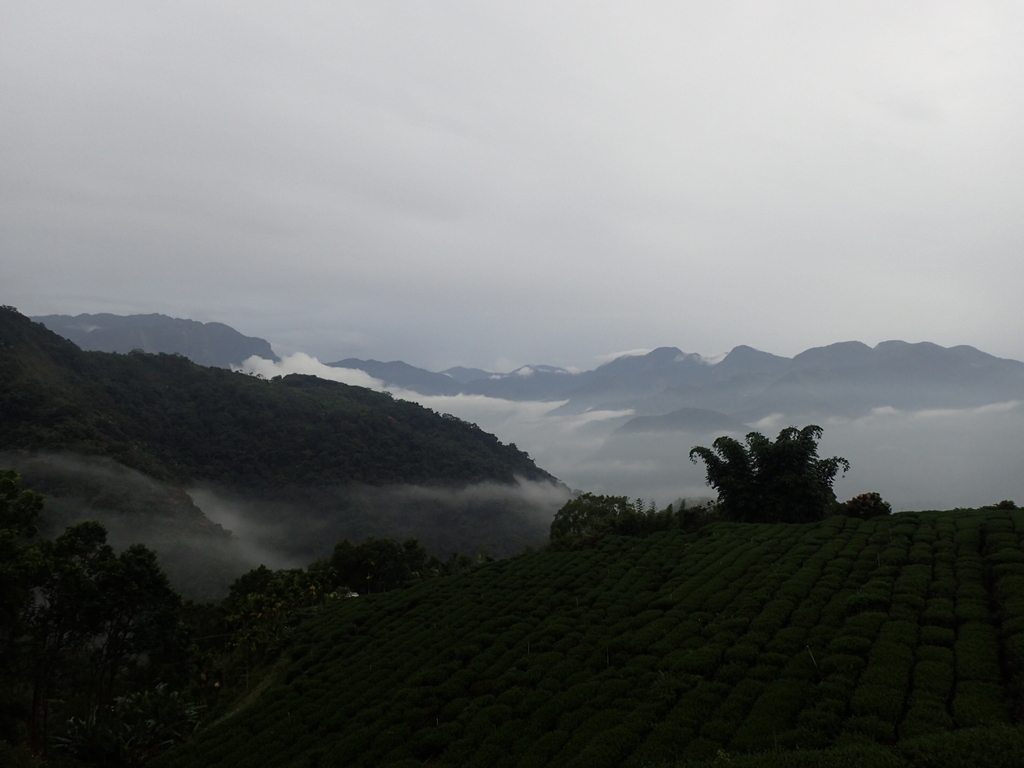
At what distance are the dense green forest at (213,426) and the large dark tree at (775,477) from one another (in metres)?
78.2

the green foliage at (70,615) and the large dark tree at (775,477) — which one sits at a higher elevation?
the large dark tree at (775,477)

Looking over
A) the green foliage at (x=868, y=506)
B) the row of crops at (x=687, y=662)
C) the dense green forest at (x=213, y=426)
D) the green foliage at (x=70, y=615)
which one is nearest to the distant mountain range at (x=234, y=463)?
the dense green forest at (x=213, y=426)

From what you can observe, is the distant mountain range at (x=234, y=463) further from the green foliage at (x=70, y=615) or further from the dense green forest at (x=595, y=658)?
the dense green forest at (x=595, y=658)

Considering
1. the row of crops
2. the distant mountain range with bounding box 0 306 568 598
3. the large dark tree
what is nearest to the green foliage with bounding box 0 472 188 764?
the row of crops

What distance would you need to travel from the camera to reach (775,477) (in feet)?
121

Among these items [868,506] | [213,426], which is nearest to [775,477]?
[868,506]

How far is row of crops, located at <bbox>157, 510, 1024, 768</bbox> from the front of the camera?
11148 millimetres

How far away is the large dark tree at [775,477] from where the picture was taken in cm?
3594

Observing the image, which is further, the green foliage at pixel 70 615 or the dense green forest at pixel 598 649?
the green foliage at pixel 70 615

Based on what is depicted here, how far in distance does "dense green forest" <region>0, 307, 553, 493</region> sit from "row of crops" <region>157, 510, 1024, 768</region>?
7438 cm

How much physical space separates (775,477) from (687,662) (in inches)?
1020

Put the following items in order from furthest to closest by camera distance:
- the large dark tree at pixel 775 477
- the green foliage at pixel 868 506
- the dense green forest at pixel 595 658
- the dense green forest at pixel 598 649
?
the large dark tree at pixel 775 477 < the green foliage at pixel 868 506 < the dense green forest at pixel 598 649 < the dense green forest at pixel 595 658

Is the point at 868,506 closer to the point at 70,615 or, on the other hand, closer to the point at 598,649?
the point at 598,649

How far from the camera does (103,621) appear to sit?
21.8m
